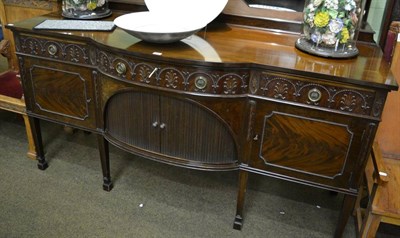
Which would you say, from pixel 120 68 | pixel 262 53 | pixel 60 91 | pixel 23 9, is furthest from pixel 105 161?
pixel 23 9

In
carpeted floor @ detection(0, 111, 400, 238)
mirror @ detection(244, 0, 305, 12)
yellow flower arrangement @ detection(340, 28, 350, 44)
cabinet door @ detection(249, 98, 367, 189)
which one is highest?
mirror @ detection(244, 0, 305, 12)

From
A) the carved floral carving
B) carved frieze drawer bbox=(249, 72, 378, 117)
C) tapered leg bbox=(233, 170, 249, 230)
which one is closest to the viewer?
carved frieze drawer bbox=(249, 72, 378, 117)

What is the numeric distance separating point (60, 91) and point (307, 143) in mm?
1125

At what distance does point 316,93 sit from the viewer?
1219 mm

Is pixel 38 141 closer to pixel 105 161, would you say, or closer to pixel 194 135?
pixel 105 161

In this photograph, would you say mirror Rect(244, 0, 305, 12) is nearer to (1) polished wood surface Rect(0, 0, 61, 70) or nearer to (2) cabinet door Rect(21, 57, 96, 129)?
(2) cabinet door Rect(21, 57, 96, 129)

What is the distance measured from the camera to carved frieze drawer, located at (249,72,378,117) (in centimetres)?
117

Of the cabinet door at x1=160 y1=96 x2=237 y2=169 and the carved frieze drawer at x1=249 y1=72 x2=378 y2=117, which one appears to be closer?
the carved frieze drawer at x1=249 y1=72 x2=378 y2=117

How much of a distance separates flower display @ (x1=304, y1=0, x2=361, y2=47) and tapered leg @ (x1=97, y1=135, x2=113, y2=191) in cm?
105

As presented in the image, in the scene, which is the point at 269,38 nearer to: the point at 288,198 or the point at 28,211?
the point at 288,198

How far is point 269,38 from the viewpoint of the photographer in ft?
4.96

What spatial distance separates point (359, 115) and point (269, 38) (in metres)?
0.52

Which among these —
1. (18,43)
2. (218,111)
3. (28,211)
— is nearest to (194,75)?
(218,111)

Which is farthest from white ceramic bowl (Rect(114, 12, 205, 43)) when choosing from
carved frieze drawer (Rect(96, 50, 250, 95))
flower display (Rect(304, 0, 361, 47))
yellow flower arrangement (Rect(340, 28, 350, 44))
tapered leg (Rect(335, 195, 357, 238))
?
tapered leg (Rect(335, 195, 357, 238))
